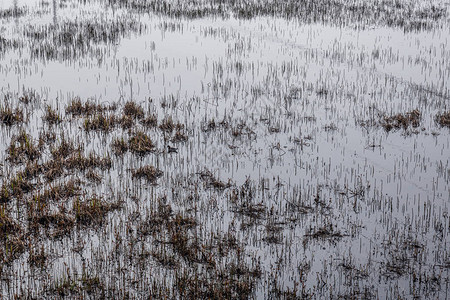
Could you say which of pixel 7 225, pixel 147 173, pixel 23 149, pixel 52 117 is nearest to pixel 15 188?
pixel 7 225

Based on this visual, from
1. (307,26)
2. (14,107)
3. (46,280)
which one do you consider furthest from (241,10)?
(46,280)

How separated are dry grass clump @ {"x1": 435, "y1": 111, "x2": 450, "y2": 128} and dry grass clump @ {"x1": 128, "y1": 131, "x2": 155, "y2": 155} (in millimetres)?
5127

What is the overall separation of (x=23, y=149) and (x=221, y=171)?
2.82 metres

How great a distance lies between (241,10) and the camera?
57.8 feet

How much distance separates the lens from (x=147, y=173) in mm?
5352

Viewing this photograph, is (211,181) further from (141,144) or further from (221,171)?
(141,144)

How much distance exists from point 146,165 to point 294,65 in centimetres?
613

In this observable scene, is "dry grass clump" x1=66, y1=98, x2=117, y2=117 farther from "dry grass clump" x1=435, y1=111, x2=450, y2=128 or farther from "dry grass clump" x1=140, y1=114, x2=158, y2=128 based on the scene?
"dry grass clump" x1=435, y1=111, x2=450, y2=128

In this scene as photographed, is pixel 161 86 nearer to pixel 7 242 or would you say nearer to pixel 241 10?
pixel 7 242

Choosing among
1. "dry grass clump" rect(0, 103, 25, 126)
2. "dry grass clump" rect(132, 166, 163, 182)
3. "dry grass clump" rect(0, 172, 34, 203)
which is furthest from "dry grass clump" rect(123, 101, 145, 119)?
"dry grass clump" rect(0, 172, 34, 203)

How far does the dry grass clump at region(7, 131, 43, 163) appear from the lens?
18.3ft

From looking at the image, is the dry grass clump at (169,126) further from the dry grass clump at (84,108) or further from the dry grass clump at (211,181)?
the dry grass clump at (211,181)

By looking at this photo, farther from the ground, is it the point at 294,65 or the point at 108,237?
the point at 294,65

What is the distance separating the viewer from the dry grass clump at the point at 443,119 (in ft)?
23.8
